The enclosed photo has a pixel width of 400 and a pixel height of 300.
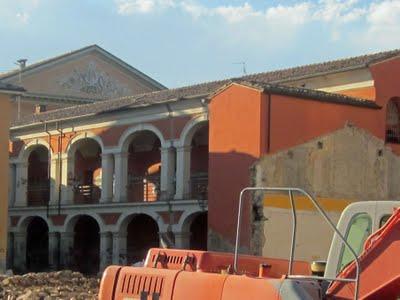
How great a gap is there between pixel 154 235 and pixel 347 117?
36.3 ft

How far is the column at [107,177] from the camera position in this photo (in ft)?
108

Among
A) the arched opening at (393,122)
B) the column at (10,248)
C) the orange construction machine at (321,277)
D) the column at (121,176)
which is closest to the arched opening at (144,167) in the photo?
the column at (121,176)

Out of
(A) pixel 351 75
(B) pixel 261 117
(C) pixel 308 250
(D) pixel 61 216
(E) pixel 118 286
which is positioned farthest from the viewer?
(D) pixel 61 216

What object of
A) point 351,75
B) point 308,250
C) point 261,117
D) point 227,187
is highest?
point 351,75

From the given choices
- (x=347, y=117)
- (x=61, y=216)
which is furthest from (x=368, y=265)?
(x=61, y=216)

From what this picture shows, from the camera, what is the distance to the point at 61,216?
3512 cm

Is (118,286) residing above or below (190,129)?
below

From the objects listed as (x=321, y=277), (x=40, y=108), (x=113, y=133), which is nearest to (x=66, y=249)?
(x=113, y=133)

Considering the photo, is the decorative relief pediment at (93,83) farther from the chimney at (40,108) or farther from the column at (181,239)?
the column at (181,239)

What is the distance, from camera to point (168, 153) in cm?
3025

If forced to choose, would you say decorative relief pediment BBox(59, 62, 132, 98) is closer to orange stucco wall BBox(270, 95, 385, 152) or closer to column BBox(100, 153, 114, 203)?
column BBox(100, 153, 114, 203)

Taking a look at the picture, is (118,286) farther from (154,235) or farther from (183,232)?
(154,235)

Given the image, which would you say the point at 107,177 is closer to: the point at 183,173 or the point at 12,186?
the point at 183,173

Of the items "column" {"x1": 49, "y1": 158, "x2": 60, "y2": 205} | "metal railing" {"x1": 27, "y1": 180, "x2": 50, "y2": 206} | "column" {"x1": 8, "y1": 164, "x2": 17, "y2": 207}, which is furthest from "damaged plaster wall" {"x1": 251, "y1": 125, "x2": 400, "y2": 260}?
"column" {"x1": 8, "y1": 164, "x2": 17, "y2": 207}
